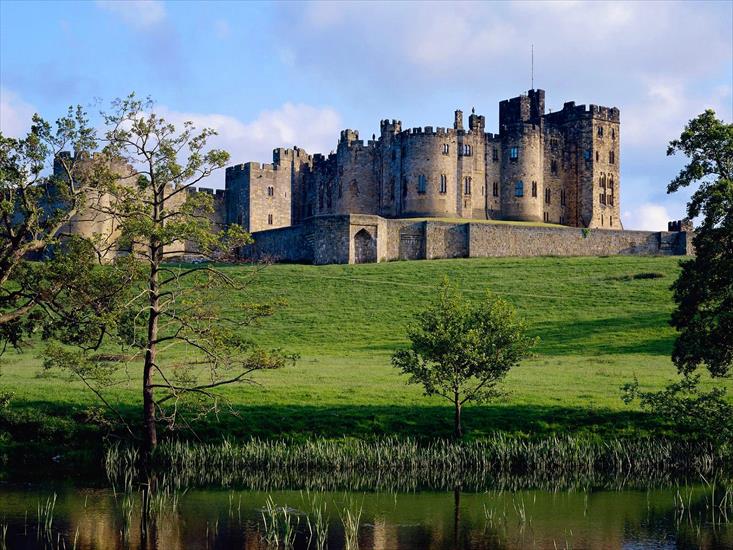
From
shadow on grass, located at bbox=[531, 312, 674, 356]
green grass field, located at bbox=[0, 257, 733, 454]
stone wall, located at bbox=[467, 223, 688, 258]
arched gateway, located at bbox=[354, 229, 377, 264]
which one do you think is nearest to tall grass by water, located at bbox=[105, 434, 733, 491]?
green grass field, located at bbox=[0, 257, 733, 454]

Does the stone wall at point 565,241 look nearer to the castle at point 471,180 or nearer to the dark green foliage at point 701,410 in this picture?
the castle at point 471,180

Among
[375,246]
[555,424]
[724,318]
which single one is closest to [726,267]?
[724,318]

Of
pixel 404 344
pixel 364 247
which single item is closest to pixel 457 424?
pixel 404 344

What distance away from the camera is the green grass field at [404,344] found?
34.0 metres

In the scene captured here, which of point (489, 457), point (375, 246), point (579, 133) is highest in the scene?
point (579, 133)

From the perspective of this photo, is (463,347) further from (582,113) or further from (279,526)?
(582,113)

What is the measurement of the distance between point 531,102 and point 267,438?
255 ft

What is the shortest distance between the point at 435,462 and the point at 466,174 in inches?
2598

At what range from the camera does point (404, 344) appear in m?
52.2

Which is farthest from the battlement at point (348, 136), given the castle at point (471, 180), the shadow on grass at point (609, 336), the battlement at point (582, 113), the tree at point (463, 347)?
the tree at point (463, 347)

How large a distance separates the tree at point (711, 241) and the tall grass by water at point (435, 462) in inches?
139

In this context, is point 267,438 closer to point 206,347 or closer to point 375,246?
point 206,347

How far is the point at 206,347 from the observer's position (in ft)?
102

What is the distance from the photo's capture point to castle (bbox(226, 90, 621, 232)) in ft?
308
